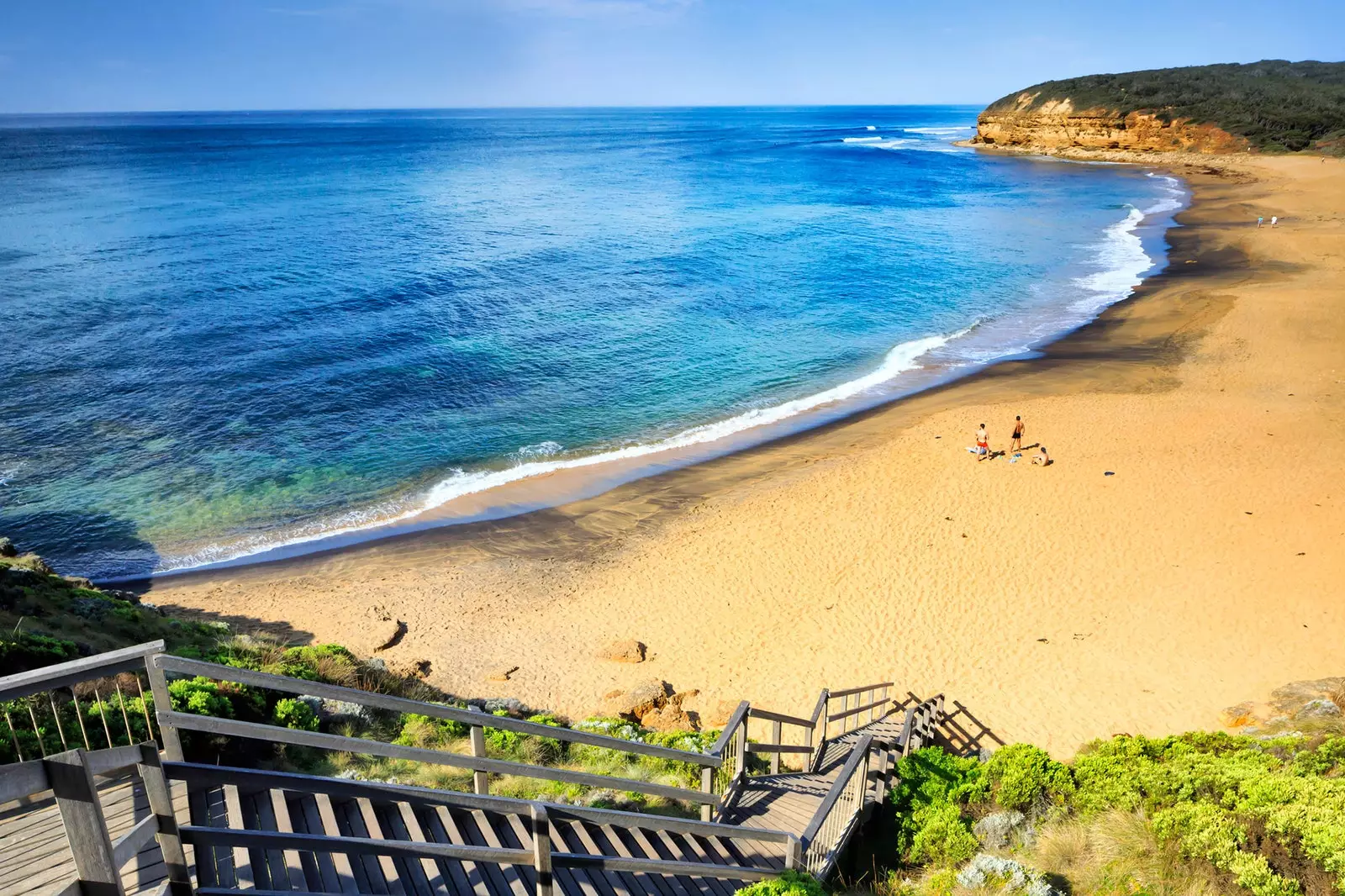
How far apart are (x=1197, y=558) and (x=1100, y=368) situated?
1500 cm

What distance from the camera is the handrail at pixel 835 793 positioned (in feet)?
20.5

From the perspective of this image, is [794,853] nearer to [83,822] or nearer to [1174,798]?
[83,822]

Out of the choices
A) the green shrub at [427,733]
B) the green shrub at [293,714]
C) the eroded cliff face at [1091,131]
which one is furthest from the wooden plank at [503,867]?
the eroded cliff face at [1091,131]

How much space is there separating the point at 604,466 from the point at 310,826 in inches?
796

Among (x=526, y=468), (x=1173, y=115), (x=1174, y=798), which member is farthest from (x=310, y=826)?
(x=1173, y=115)

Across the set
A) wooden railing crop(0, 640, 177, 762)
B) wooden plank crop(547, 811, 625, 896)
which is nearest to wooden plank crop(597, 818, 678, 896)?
wooden plank crop(547, 811, 625, 896)

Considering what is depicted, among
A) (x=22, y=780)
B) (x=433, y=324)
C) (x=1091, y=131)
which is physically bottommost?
(x=433, y=324)

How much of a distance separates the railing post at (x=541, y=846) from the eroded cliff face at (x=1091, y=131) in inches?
4654

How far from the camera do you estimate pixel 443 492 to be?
23.6m

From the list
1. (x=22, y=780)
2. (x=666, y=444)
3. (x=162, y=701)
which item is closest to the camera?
(x=22, y=780)

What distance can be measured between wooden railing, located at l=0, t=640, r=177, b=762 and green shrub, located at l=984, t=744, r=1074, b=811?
8349 millimetres

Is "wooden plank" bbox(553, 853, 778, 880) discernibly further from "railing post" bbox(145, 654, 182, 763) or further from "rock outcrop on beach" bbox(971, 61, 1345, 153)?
"rock outcrop on beach" bbox(971, 61, 1345, 153)

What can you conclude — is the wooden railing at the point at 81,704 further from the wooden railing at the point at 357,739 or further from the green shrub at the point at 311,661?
the green shrub at the point at 311,661

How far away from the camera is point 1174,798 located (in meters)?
8.34
